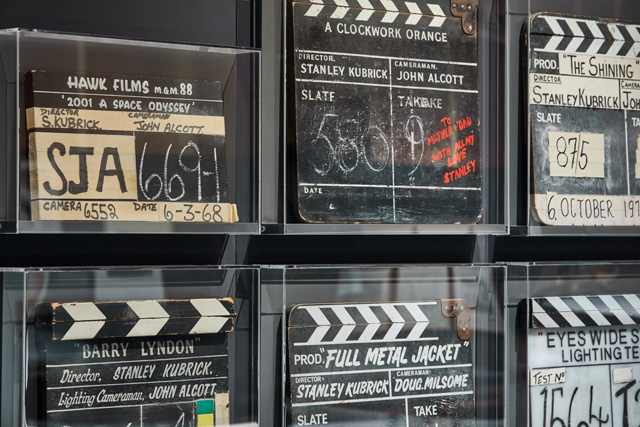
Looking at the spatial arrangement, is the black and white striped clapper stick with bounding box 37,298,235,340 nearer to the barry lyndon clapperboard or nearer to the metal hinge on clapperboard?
the barry lyndon clapperboard

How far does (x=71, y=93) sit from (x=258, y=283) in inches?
23.5

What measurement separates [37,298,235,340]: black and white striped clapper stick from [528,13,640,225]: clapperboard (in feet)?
2.94

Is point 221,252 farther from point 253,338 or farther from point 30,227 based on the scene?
point 30,227

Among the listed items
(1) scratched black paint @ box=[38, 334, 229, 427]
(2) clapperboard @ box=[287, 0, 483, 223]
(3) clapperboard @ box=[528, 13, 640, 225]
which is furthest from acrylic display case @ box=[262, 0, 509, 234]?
(1) scratched black paint @ box=[38, 334, 229, 427]

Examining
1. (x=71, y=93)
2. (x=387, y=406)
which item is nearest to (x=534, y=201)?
(x=387, y=406)

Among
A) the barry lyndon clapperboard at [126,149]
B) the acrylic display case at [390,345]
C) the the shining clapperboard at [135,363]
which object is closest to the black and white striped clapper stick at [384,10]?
the barry lyndon clapperboard at [126,149]

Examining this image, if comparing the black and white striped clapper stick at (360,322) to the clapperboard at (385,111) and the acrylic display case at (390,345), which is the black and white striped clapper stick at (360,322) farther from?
the clapperboard at (385,111)

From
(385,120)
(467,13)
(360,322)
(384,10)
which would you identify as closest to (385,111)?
(385,120)

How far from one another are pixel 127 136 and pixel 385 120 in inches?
25.1

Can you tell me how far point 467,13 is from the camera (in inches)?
83.6

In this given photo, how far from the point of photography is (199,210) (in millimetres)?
1834

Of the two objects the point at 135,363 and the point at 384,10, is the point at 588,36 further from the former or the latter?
the point at 135,363

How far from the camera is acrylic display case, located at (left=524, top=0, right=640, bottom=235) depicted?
2148 millimetres

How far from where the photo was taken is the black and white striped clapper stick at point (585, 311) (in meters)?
2.15
